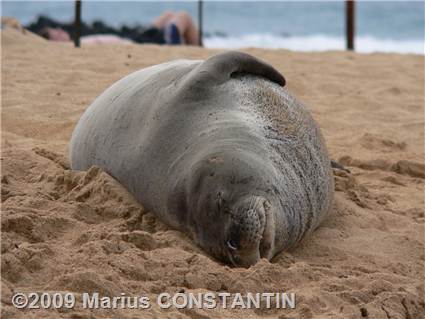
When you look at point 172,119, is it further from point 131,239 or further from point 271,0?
point 271,0

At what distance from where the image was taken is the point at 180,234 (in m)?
3.04

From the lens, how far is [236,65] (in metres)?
3.58

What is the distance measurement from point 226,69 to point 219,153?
69 centimetres

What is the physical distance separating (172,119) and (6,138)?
6.39ft

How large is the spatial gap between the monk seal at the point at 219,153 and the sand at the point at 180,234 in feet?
0.33

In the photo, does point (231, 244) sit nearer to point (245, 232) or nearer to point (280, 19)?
point (245, 232)

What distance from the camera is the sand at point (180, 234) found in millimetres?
2484

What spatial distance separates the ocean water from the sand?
16408 mm

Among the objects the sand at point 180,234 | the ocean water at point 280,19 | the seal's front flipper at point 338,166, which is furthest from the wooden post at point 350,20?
the ocean water at point 280,19

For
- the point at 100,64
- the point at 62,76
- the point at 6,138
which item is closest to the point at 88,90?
the point at 62,76

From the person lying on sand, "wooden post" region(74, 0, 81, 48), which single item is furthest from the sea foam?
"wooden post" region(74, 0, 81, 48)

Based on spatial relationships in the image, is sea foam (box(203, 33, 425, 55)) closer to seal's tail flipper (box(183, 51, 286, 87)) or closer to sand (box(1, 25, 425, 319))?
sand (box(1, 25, 425, 319))

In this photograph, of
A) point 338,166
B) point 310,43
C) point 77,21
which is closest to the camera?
point 338,166

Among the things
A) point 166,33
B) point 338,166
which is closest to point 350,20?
point 166,33
